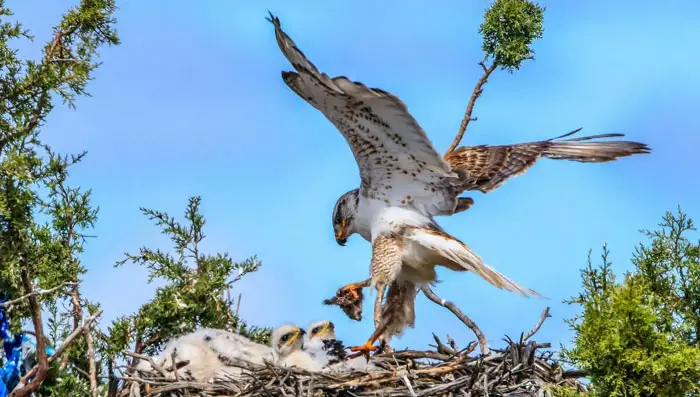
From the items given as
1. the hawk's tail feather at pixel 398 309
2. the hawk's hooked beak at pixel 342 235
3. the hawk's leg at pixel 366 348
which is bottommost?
the hawk's leg at pixel 366 348

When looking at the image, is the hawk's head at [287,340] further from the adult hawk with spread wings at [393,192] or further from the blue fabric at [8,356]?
the blue fabric at [8,356]

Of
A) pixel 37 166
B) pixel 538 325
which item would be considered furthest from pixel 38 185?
pixel 538 325

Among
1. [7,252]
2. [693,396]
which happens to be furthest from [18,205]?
[693,396]

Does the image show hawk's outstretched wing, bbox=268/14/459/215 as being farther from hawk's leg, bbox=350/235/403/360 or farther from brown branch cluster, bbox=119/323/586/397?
brown branch cluster, bbox=119/323/586/397

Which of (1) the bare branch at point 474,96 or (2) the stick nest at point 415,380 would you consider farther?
(1) the bare branch at point 474,96

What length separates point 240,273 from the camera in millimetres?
6902

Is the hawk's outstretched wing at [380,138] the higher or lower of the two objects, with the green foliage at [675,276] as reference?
higher

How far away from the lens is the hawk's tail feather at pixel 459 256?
691 cm

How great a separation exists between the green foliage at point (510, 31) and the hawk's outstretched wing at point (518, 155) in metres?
0.88

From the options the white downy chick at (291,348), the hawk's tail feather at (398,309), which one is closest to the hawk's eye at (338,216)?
the hawk's tail feather at (398,309)

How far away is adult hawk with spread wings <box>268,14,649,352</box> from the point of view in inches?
267

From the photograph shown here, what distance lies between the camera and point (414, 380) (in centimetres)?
611

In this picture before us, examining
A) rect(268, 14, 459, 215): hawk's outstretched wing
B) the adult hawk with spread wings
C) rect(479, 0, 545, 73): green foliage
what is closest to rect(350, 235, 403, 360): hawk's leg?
the adult hawk with spread wings

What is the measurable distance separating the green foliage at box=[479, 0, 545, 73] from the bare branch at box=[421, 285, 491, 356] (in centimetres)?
172
